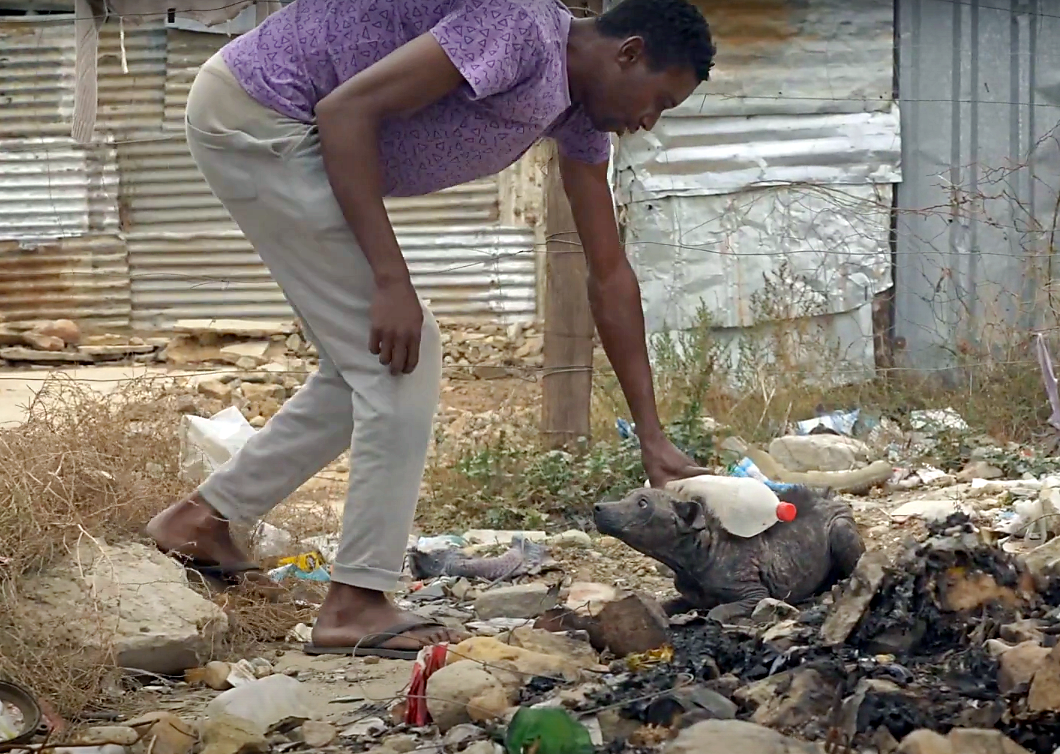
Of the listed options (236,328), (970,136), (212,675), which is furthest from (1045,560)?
(236,328)

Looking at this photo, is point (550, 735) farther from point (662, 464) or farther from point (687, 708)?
point (662, 464)

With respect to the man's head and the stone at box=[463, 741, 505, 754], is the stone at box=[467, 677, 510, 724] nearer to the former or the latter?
the stone at box=[463, 741, 505, 754]

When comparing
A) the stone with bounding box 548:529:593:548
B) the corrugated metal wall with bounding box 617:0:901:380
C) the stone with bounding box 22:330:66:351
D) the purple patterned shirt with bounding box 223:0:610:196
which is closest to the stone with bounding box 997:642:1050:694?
the purple patterned shirt with bounding box 223:0:610:196

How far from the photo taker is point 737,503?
339 centimetres

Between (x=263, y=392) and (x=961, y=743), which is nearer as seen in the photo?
(x=961, y=743)

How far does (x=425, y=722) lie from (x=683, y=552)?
1.06m

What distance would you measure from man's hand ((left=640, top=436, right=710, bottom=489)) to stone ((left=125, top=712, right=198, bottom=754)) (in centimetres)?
→ 145

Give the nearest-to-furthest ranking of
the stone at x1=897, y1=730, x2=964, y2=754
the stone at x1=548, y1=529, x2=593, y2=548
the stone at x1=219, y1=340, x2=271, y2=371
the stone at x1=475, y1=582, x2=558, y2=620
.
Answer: the stone at x1=897, y1=730, x2=964, y2=754
the stone at x1=475, y1=582, x2=558, y2=620
the stone at x1=548, y1=529, x2=593, y2=548
the stone at x1=219, y1=340, x2=271, y2=371

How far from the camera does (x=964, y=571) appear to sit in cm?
284

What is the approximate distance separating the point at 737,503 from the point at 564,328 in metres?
2.05

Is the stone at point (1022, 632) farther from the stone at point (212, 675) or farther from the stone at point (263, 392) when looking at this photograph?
the stone at point (263, 392)

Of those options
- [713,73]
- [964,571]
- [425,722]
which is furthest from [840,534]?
[713,73]

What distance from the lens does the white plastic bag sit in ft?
13.4

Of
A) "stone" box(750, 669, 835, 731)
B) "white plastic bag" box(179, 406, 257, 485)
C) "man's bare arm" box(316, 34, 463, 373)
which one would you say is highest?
"man's bare arm" box(316, 34, 463, 373)
